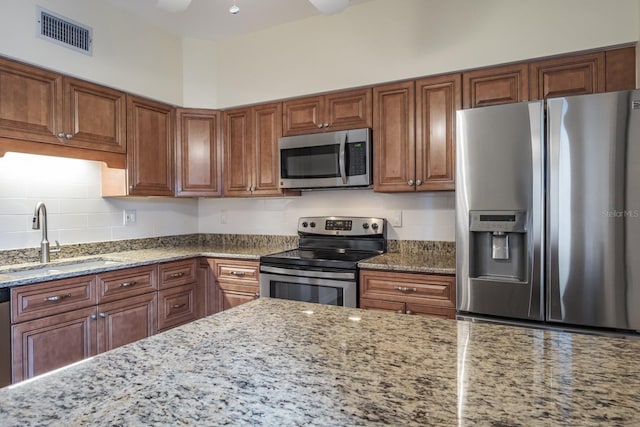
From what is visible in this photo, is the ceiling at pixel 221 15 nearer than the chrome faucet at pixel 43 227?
No

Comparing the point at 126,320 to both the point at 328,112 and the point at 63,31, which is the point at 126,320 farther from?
the point at 328,112

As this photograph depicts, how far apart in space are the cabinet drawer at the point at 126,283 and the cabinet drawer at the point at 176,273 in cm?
6

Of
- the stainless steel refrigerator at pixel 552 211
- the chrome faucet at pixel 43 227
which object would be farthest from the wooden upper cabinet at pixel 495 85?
the chrome faucet at pixel 43 227

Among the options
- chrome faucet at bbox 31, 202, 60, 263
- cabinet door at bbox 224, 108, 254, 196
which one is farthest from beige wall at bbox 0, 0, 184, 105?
chrome faucet at bbox 31, 202, 60, 263

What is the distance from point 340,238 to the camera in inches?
121

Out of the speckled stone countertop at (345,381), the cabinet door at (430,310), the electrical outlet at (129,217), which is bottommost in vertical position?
the cabinet door at (430,310)

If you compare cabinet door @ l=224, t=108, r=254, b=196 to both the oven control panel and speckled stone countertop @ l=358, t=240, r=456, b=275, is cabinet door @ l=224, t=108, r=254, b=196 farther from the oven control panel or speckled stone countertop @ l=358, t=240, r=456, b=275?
speckled stone countertop @ l=358, t=240, r=456, b=275

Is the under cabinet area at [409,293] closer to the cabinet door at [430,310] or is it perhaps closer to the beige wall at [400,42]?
the cabinet door at [430,310]

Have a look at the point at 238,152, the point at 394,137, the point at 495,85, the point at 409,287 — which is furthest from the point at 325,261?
the point at 495,85

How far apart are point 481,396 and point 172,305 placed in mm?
2559

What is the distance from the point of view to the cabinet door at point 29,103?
2113 mm

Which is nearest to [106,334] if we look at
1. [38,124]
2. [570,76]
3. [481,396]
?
[38,124]

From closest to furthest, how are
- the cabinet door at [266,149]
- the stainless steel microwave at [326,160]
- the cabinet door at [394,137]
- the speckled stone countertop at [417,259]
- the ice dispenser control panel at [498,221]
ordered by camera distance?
the ice dispenser control panel at [498,221] → the speckled stone countertop at [417,259] → the cabinet door at [394,137] → the stainless steel microwave at [326,160] → the cabinet door at [266,149]

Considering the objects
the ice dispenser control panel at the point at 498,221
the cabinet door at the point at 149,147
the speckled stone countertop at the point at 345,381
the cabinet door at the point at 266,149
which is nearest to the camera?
the speckled stone countertop at the point at 345,381
